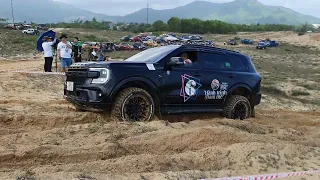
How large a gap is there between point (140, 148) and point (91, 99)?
1.74m

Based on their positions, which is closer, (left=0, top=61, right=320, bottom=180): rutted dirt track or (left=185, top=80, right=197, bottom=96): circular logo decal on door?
(left=0, top=61, right=320, bottom=180): rutted dirt track

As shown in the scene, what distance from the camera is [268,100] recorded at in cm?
1655

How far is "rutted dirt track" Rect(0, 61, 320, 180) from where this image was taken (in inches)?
192

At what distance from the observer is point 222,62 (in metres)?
8.92

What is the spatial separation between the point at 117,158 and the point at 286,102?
43.1ft

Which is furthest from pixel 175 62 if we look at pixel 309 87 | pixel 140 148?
pixel 309 87

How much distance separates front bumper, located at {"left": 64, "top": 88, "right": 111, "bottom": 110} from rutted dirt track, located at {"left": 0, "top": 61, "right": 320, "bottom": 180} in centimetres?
28

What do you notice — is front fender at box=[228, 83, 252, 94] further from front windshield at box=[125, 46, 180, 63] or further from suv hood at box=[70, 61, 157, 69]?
suv hood at box=[70, 61, 157, 69]

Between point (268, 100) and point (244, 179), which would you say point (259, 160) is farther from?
point (268, 100)

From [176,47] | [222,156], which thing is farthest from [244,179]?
[176,47]

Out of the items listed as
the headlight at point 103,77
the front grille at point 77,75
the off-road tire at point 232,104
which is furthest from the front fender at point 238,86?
the front grille at point 77,75

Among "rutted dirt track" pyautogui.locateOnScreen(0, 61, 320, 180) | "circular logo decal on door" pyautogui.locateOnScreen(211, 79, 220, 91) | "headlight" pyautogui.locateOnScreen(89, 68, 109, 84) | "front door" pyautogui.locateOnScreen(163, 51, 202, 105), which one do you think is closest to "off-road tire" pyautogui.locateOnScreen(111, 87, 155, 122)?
"rutted dirt track" pyautogui.locateOnScreen(0, 61, 320, 180)

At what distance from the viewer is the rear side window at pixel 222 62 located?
861 cm

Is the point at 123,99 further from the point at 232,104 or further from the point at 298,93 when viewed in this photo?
the point at 298,93
